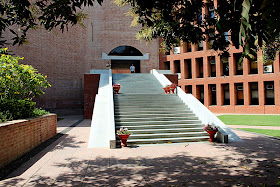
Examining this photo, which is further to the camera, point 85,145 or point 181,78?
point 181,78

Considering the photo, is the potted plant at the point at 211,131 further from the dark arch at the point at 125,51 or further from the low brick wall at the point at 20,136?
the dark arch at the point at 125,51

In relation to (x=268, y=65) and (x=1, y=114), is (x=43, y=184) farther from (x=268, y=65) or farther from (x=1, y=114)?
(x=268, y=65)

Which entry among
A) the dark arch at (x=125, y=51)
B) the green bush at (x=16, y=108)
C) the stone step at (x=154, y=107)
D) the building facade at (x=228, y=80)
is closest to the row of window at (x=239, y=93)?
the building facade at (x=228, y=80)

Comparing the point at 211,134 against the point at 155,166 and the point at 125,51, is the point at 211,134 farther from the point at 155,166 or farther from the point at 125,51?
the point at 125,51

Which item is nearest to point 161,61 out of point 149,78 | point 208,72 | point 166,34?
point 208,72

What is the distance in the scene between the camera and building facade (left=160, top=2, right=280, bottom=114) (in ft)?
87.5

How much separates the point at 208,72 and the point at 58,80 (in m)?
18.4

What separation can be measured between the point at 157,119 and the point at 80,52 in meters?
17.4

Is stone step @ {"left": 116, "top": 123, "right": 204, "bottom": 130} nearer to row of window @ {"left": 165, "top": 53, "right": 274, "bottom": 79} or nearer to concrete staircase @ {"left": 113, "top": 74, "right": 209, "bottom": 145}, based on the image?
concrete staircase @ {"left": 113, "top": 74, "right": 209, "bottom": 145}

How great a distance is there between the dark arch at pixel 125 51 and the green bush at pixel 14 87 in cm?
2020

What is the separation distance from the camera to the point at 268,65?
26688 mm

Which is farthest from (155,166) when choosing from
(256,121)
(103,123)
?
(256,121)

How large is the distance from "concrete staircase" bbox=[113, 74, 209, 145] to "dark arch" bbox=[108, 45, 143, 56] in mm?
15559

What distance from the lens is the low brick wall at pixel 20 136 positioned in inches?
257
